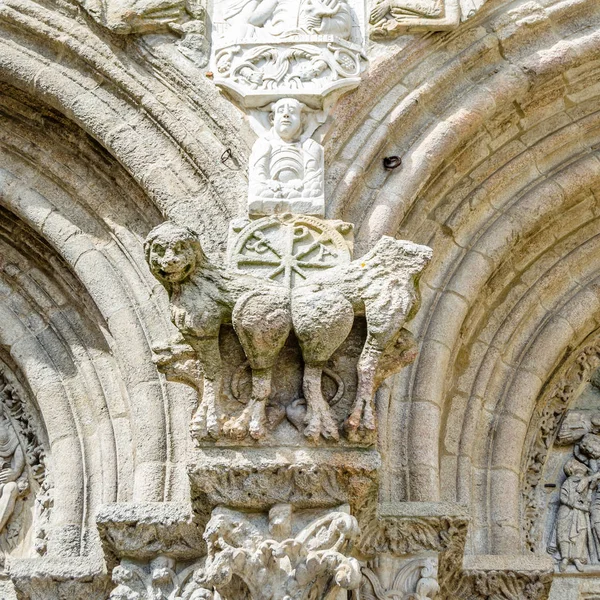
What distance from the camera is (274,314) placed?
5.02 metres

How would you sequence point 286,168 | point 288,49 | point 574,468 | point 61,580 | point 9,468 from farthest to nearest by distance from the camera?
point 574,468 < point 9,468 < point 288,49 < point 286,168 < point 61,580

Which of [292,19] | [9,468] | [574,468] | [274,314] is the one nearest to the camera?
[274,314]

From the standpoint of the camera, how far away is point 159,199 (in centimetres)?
584

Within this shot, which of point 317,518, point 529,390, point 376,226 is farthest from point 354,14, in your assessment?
point 317,518

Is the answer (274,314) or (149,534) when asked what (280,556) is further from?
(274,314)

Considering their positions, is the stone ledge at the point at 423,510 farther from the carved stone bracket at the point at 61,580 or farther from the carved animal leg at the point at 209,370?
the carved stone bracket at the point at 61,580

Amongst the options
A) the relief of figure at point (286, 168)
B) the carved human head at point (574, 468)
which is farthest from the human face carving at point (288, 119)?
the carved human head at point (574, 468)

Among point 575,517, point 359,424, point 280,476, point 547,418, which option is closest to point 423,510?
point 359,424

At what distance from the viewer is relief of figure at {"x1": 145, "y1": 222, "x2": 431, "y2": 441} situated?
4980 millimetres

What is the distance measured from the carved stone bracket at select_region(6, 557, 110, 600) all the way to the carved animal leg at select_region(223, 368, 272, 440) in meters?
1.08

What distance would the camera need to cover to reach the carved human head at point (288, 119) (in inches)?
226

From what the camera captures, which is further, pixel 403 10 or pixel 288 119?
pixel 403 10

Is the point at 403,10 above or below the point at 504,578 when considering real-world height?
above

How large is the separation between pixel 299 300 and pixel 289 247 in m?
0.36
